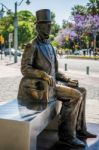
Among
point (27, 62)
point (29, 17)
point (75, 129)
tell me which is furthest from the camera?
point (29, 17)

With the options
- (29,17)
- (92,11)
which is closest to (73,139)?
(92,11)

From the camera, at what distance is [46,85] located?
5555 millimetres

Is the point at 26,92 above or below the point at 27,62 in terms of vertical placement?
below

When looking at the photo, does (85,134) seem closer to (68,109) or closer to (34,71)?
(68,109)

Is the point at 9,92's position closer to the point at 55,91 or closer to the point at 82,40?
the point at 55,91

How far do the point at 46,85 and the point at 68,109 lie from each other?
→ 58 centimetres

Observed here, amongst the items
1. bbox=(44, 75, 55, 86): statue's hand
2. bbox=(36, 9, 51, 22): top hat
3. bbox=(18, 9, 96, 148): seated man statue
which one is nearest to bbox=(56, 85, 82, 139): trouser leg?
bbox=(18, 9, 96, 148): seated man statue

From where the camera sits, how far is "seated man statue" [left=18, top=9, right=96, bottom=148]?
5.59m

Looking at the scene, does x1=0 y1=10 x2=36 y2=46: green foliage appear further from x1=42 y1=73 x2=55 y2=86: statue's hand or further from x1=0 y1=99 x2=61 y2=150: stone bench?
x1=0 y1=99 x2=61 y2=150: stone bench

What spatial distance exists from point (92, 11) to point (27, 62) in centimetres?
6930

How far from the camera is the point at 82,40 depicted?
76250mm

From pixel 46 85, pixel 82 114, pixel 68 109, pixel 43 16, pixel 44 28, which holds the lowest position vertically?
pixel 82 114

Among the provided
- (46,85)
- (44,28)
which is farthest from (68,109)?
(44,28)

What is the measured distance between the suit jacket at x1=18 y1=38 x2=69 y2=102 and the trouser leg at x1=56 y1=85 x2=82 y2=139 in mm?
277
